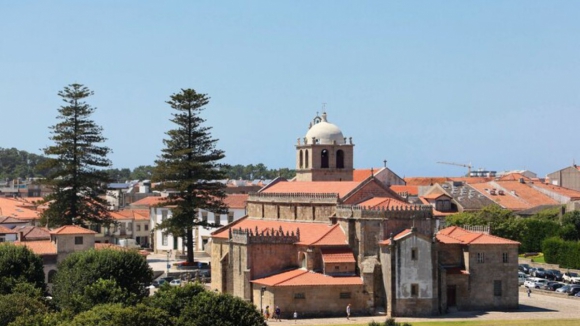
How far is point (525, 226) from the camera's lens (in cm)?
9412

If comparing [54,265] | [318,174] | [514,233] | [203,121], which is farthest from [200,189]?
[514,233]

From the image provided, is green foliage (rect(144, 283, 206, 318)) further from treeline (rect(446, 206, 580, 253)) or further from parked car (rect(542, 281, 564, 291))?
treeline (rect(446, 206, 580, 253))

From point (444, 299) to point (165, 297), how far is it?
19.5m

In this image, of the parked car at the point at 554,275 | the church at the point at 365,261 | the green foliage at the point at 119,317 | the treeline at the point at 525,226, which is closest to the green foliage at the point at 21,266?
the church at the point at 365,261

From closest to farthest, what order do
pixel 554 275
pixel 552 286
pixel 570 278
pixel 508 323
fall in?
pixel 508 323
pixel 552 286
pixel 570 278
pixel 554 275

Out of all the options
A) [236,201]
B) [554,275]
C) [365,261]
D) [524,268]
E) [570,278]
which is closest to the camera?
→ [365,261]

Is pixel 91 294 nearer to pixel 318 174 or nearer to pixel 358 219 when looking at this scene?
pixel 358 219

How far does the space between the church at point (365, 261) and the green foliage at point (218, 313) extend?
1160cm

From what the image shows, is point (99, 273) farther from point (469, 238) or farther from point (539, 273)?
point (539, 273)

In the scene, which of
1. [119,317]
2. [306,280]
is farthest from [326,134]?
[119,317]

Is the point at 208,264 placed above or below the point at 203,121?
below

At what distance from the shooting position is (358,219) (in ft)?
211

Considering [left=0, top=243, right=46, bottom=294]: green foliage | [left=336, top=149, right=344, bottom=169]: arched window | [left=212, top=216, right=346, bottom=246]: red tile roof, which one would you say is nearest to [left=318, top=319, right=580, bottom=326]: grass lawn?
[left=212, top=216, right=346, bottom=246]: red tile roof

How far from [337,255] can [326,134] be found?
16.3 metres
